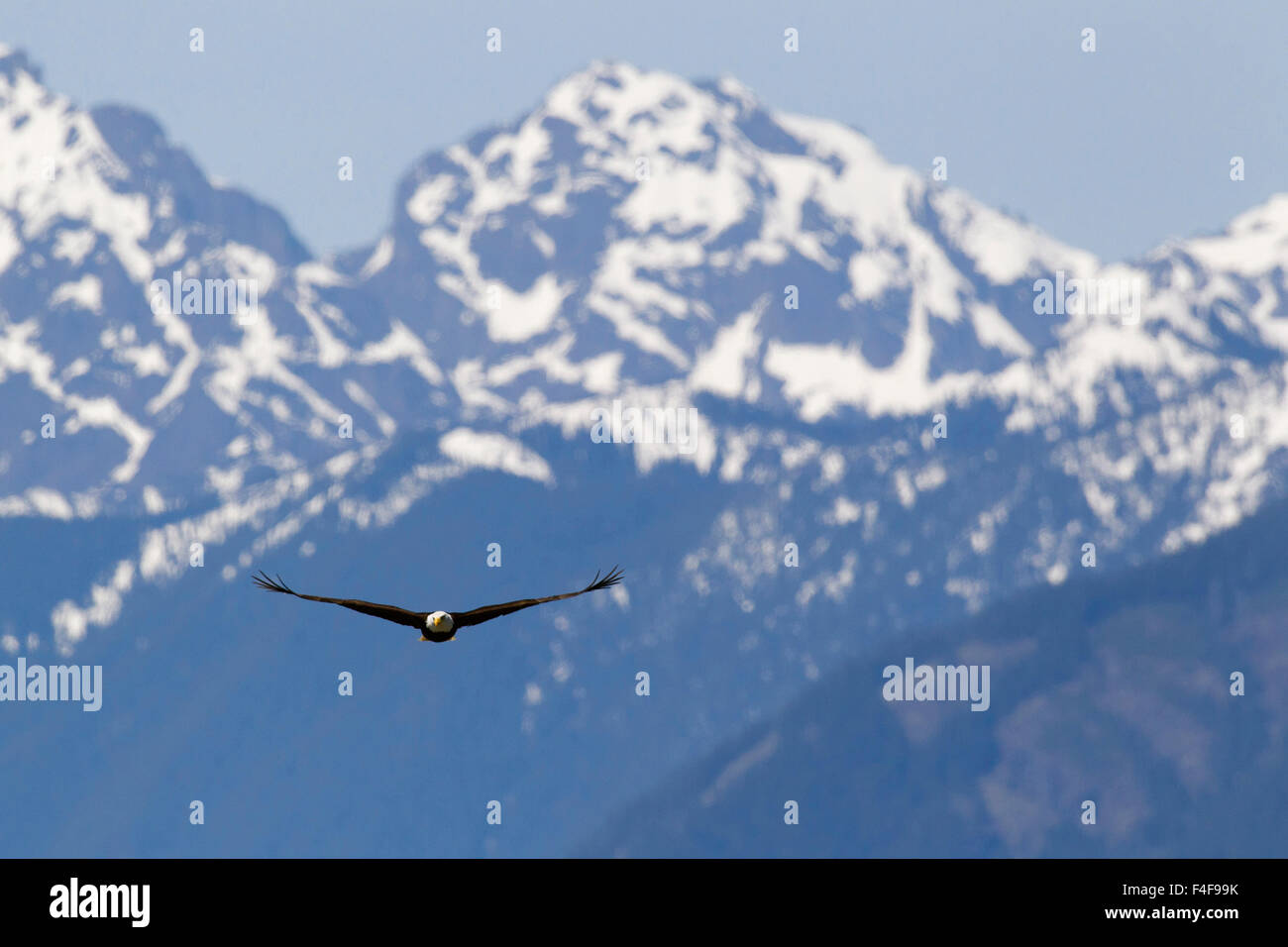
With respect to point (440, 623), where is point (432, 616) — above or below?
above

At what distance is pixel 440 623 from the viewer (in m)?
35.8

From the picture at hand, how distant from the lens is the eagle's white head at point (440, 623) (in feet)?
117

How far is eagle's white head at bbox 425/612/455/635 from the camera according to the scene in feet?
117

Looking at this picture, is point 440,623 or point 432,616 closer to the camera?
point 440,623
